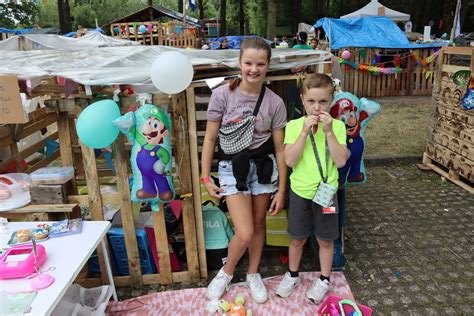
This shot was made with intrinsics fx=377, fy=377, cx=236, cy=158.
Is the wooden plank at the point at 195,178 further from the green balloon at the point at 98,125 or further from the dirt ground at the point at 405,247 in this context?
the green balloon at the point at 98,125

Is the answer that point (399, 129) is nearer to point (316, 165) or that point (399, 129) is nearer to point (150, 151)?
point (316, 165)

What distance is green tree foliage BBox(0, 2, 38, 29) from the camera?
29.0 m

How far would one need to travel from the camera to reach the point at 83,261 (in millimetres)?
2223

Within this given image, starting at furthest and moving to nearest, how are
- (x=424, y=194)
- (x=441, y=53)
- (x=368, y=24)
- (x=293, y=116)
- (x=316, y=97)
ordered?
(x=368, y=24) < (x=441, y=53) < (x=424, y=194) < (x=293, y=116) < (x=316, y=97)

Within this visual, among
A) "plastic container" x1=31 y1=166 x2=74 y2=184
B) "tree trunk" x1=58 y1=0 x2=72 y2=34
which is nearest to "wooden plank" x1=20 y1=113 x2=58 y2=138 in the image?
"plastic container" x1=31 y1=166 x2=74 y2=184

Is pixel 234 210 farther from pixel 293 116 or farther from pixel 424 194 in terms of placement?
pixel 424 194

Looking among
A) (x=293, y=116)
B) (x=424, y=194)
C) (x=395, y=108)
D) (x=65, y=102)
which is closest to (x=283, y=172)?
(x=293, y=116)

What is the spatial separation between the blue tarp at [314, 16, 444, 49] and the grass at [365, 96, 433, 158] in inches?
69.0

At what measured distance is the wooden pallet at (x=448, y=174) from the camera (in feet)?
16.2

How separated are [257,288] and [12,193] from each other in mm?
2081

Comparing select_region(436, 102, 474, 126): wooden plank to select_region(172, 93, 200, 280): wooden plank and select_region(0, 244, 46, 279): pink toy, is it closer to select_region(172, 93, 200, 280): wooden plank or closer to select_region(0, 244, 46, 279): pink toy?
select_region(172, 93, 200, 280): wooden plank

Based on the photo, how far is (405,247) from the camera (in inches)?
144

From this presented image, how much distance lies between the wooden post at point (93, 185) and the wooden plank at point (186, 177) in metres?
0.64

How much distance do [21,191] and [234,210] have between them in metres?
1.79
